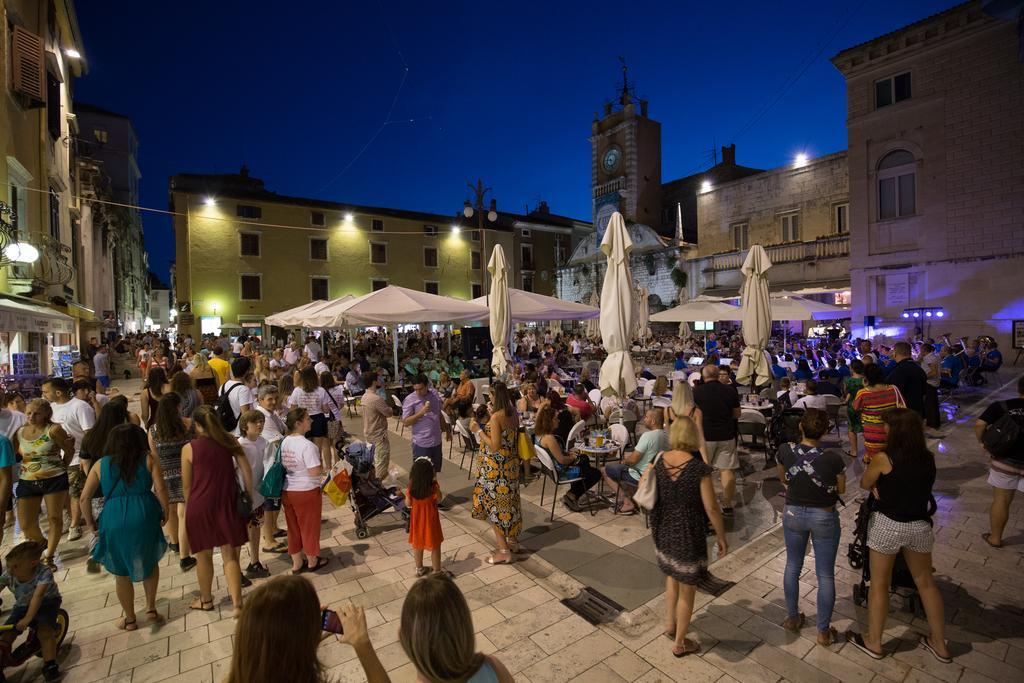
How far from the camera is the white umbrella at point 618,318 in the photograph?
6.72 meters

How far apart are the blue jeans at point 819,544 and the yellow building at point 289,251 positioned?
21.7 meters

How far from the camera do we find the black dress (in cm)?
334

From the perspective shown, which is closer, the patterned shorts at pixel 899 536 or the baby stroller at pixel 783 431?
the patterned shorts at pixel 899 536

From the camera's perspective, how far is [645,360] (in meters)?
21.9

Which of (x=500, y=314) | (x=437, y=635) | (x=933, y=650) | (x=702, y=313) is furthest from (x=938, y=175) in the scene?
(x=437, y=635)

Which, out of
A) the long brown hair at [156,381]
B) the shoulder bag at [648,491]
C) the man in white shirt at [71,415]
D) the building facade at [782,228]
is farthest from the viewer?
the building facade at [782,228]

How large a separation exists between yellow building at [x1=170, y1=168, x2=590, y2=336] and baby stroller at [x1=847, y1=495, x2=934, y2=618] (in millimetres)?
21472

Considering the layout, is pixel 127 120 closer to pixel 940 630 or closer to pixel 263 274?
Answer: pixel 263 274

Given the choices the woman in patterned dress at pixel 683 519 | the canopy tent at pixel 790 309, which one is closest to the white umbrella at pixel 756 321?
the canopy tent at pixel 790 309

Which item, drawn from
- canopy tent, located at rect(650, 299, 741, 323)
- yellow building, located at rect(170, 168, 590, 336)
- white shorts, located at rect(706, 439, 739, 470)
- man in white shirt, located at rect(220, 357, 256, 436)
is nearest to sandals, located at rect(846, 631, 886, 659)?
white shorts, located at rect(706, 439, 739, 470)

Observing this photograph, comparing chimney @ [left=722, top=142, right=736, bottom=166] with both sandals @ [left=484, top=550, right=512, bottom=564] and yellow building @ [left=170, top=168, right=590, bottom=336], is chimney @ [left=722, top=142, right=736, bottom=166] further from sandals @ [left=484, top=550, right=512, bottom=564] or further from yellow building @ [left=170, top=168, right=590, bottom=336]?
sandals @ [left=484, top=550, right=512, bottom=564]

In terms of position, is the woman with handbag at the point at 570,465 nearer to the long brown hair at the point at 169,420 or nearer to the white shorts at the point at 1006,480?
the long brown hair at the point at 169,420

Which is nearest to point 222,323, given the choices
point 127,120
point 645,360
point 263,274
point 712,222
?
point 263,274

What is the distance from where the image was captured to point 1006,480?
14.7ft
